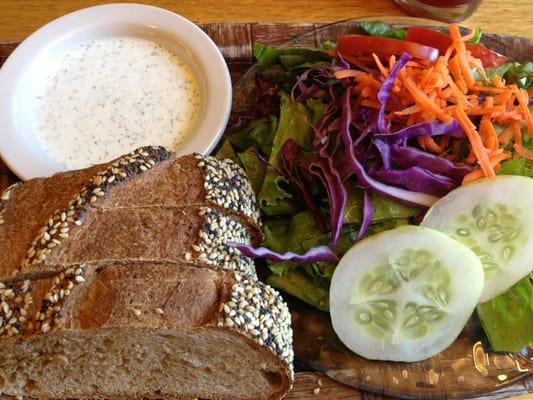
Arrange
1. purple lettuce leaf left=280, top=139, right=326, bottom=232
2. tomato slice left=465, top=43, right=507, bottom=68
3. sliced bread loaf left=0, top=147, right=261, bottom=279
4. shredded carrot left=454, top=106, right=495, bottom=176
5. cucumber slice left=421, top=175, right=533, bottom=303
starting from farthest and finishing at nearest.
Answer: tomato slice left=465, top=43, right=507, bottom=68 < purple lettuce leaf left=280, top=139, right=326, bottom=232 < shredded carrot left=454, top=106, right=495, bottom=176 < cucumber slice left=421, top=175, right=533, bottom=303 < sliced bread loaf left=0, top=147, right=261, bottom=279

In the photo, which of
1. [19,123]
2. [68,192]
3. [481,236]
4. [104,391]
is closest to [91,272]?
[68,192]

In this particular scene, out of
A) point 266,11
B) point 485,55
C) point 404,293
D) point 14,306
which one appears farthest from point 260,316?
point 266,11

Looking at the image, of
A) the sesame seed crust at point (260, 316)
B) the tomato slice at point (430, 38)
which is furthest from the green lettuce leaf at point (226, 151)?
the tomato slice at point (430, 38)

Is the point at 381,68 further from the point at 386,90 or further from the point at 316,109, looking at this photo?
the point at 316,109

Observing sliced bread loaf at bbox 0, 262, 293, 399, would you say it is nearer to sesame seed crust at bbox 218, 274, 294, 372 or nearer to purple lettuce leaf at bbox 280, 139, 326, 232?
sesame seed crust at bbox 218, 274, 294, 372

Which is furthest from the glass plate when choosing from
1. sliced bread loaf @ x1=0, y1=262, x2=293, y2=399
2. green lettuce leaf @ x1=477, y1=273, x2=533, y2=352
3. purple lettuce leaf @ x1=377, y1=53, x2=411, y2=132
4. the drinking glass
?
the drinking glass

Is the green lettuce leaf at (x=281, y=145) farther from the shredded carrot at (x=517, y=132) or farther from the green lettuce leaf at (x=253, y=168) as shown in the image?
the shredded carrot at (x=517, y=132)
